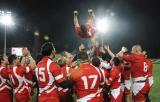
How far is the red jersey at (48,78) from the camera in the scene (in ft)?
28.8

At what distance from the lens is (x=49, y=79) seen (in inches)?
350

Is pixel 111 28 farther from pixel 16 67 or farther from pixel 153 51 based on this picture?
pixel 16 67

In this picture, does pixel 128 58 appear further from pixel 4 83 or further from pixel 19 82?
pixel 4 83

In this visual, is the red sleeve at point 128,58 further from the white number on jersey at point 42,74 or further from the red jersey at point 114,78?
the white number on jersey at point 42,74

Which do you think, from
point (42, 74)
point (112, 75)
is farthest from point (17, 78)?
point (112, 75)

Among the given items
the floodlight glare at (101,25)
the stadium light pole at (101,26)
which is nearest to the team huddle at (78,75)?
the stadium light pole at (101,26)

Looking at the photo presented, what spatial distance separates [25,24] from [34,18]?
1960mm

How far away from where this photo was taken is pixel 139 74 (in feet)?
42.8

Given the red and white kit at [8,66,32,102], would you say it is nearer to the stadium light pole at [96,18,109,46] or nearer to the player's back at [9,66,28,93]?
the player's back at [9,66,28,93]

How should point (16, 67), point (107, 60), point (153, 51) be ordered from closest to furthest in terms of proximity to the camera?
1. point (16, 67)
2. point (107, 60)
3. point (153, 51)

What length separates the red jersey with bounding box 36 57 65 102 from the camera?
879 centimetres

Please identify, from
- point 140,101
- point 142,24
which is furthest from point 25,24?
point 140,101

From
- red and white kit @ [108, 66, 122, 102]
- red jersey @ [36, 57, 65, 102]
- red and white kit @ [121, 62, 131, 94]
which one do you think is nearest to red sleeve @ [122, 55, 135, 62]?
red and white kit @ [121, 62, 131, 94]

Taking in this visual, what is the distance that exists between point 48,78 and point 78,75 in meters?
0.79
